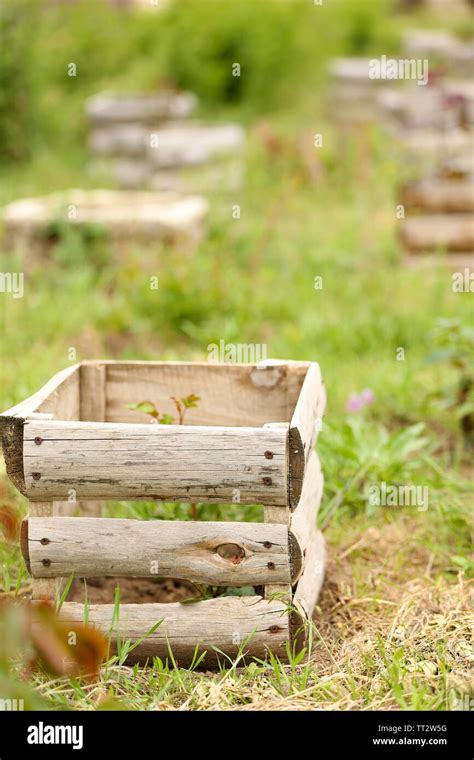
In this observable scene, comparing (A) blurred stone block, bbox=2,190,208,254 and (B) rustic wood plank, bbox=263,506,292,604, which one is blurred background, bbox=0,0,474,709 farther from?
(B) rustic wood plank, bbox=263,506,292,604

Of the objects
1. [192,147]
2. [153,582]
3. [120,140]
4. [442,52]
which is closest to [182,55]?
[120,140]

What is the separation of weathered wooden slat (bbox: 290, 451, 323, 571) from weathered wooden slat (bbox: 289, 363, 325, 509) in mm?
96

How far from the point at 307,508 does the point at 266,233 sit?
347 cm

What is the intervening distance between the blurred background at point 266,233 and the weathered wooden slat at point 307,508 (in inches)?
10.9

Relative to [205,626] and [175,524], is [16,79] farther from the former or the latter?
[205,626]

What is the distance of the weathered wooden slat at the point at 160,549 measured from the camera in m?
2.55

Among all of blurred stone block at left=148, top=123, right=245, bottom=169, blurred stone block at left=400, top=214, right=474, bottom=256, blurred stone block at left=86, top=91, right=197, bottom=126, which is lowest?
blurred stone block at left=400, top=214, right=474, bottom=256

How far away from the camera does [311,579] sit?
9.45 ft

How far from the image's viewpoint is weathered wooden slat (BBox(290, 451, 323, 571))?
8.71 feet

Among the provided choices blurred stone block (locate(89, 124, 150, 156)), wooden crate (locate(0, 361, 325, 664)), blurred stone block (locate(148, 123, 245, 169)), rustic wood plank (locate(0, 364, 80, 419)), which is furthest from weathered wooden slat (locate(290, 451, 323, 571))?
blurred stone block (locate(89, 124, 150, 156))
